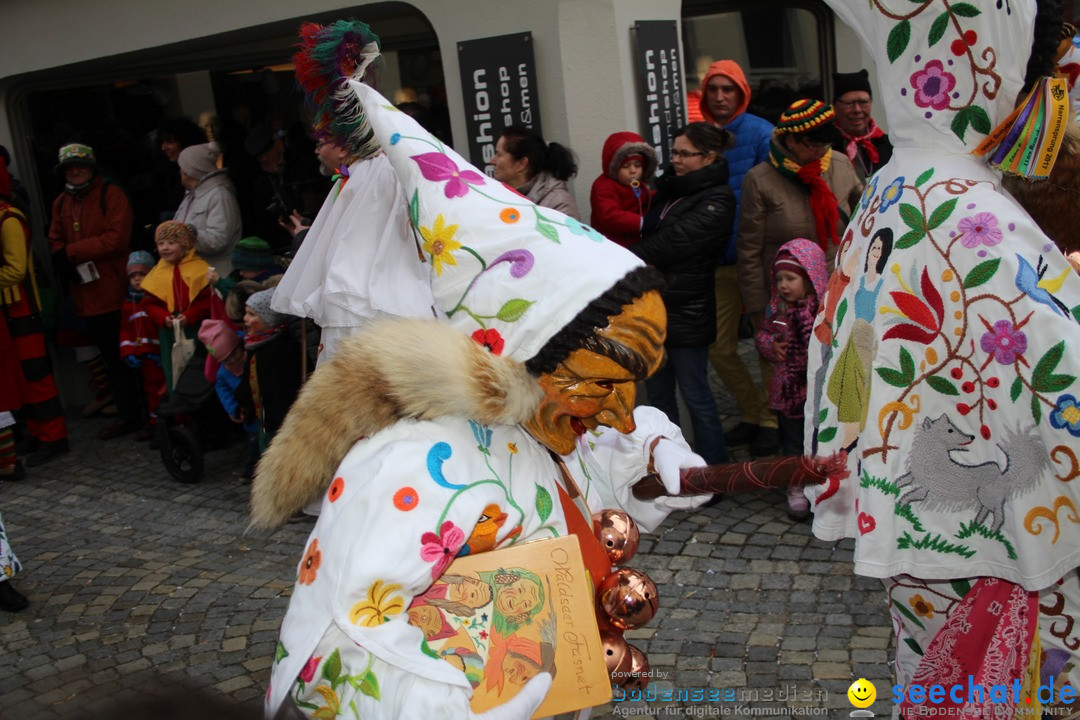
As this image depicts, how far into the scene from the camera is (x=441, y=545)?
6.15 feet

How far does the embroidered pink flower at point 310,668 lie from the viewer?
1.80 m

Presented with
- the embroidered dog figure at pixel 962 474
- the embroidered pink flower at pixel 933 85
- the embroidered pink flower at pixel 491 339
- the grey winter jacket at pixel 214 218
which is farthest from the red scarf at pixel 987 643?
the grey winter jacket at pixel 214 218

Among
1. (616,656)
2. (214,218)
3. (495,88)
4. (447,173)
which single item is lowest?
(616,656)

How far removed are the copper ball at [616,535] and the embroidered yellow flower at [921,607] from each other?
710 millimetres

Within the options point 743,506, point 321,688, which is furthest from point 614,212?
point 321,688

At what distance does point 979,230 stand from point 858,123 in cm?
409

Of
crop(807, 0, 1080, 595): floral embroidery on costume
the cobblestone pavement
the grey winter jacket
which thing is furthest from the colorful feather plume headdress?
the grey winter jacket

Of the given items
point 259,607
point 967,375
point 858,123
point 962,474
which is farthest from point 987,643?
point 858,123

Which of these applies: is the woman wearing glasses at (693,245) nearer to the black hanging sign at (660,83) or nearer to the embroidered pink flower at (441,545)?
the black hanging sign at (660,83)

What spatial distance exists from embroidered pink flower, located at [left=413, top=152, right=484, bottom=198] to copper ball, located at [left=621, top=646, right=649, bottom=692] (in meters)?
1.08

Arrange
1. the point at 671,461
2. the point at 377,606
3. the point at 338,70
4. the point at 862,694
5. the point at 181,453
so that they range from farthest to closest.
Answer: the point at 181,453, the point at 862,694, the point at 338,70, the point at 671,461, the point at 377,606

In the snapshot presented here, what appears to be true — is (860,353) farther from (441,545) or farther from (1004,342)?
(441,545)

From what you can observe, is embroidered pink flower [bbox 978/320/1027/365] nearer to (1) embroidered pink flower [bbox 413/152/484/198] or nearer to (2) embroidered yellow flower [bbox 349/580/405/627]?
(1) embroidered pink flower [bbox 413/152/484/198]

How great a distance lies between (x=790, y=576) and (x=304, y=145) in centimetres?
519
